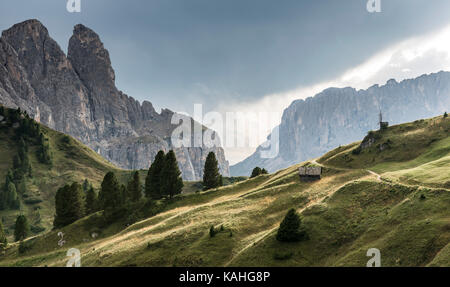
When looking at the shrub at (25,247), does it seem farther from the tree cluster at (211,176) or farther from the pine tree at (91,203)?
the tree cluster at (211,176)

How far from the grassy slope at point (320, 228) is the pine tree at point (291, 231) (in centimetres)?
86

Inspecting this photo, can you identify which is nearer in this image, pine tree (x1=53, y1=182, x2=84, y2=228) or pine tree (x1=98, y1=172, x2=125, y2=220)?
pine tree (x1=98, y1=172, x2=125, y2=220)

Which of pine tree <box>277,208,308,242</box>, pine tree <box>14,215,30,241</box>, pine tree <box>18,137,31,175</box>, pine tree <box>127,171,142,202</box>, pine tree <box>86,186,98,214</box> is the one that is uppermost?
pine tree <box>18,137,31,175</box>

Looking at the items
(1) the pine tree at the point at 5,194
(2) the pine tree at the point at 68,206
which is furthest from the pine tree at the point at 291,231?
(1) the pine tree at the point at 5,194

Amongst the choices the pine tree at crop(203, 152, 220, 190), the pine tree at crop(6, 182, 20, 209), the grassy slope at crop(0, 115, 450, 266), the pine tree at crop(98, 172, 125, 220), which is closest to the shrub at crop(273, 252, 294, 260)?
the grassy slope at crop(0, 115, 450, 266)

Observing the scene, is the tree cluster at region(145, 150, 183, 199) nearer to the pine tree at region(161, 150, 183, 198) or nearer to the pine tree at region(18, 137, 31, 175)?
the pine tree at region(161, 150, 183, 198)

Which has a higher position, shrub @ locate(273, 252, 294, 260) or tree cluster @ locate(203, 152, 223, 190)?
tree cluster @ locate(203, 152, 223, 190)

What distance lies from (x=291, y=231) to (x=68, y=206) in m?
72.1

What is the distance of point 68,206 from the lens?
80500mm

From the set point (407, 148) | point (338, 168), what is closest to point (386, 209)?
point (338, 168)

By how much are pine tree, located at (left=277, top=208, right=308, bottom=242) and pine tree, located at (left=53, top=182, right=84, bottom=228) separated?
69.8m

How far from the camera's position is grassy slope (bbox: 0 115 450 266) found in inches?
1094

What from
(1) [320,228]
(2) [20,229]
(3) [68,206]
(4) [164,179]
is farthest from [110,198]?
(1) [320,228]

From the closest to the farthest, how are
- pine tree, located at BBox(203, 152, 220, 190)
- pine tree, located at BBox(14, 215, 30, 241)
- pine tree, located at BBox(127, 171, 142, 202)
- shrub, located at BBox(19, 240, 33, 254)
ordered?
shrub, located at BBox(19, 240, 33, 254) < pine tree, located at BBox(14, 215, 30, 241) < pine tree, located at BBox(127, 171, 142, 202) < pine tree, located at BBox(203, 152, 220, 190)
